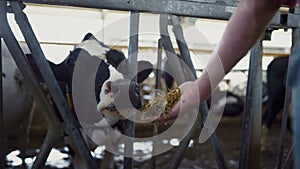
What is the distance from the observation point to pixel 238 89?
4.21 m

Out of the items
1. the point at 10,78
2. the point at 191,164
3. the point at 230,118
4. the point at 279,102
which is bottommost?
the point at 230,118

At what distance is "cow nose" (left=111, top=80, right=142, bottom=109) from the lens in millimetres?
908

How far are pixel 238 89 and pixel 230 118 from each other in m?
0.43

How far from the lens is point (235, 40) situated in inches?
23.1

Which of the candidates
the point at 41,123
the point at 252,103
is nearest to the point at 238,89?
the point at 41,123

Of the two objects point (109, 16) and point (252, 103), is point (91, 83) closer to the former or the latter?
point (252, 103)

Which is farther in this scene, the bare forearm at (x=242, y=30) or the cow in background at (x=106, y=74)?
the cow in background at (x=106, y=74)

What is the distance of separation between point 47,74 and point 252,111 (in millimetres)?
567

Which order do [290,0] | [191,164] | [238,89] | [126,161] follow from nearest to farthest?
[290,0] → [126,161] → [191,164] → [238,89]

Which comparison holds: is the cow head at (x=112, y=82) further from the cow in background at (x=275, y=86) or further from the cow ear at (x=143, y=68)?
the cow in background at (x=275, y=86)

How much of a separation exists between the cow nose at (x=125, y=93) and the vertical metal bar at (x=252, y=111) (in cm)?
35

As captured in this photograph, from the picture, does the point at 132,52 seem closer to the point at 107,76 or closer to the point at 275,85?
the point at 107,76

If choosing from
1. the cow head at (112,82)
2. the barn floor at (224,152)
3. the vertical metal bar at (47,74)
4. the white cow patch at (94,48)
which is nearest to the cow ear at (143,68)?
the cow head at (112,82)

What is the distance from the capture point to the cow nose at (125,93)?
2.98 feet
